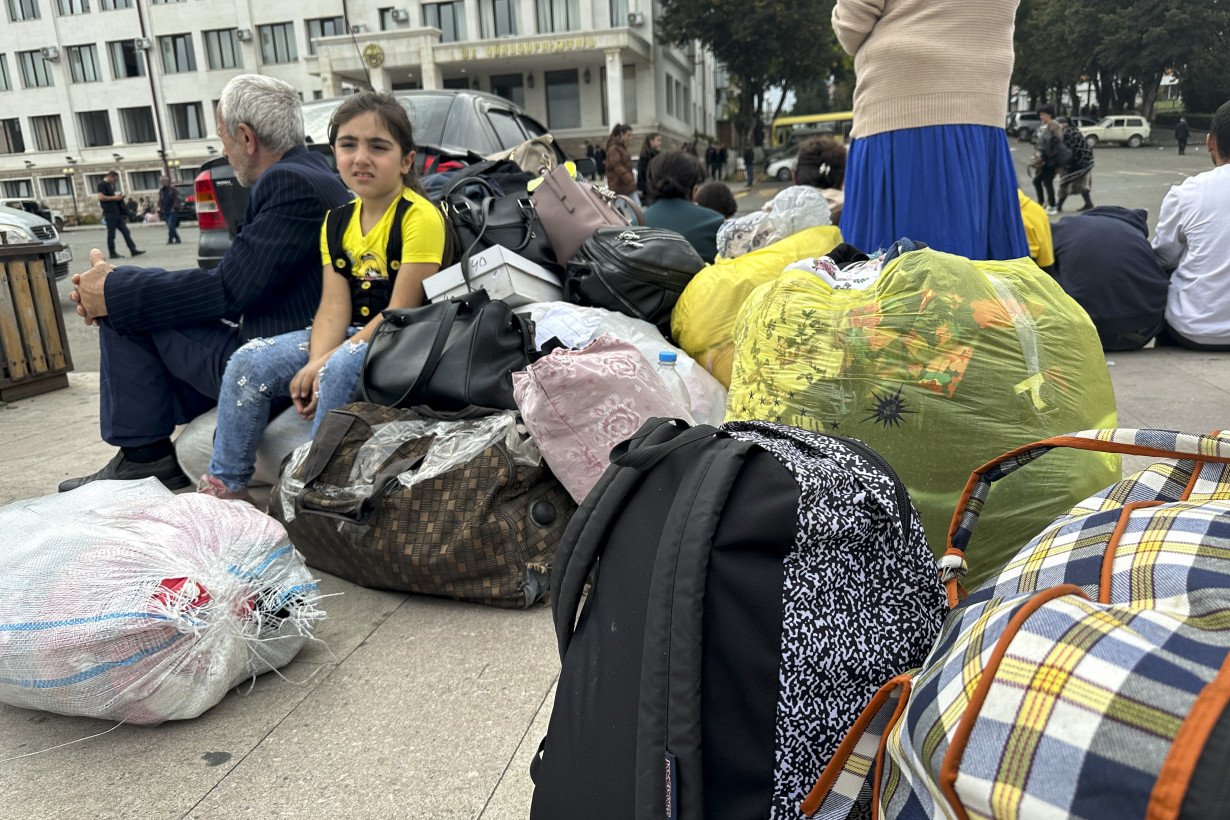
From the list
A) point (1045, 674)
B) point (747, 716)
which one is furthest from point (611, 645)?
point (1045, 674)

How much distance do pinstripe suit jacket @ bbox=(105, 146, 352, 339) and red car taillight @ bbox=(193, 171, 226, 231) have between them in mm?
2853

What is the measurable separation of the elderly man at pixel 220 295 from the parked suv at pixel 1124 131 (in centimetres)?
3914

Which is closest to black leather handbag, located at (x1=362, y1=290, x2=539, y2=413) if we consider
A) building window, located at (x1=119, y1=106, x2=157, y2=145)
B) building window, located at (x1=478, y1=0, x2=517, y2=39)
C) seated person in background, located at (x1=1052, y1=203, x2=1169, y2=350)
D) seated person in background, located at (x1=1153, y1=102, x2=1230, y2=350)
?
seated person in background, located at (x1=1052, y1=203, x2=1169, y2=350)

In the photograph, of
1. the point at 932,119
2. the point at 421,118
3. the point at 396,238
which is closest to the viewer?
the point at 932,119

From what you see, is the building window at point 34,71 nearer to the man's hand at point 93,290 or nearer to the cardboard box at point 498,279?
the man's hand at point 93,290

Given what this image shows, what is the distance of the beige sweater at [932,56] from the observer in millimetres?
2871

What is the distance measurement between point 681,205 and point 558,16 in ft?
119

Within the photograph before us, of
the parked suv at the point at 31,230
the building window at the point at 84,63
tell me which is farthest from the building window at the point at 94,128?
the parked suv at the point at 31,230

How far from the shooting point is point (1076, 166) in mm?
14844

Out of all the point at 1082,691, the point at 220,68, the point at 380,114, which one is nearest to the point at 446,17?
the point at 220,68

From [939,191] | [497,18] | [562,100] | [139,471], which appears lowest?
[139,471]

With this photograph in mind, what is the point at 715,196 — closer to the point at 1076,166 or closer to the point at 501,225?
the point at 501,225

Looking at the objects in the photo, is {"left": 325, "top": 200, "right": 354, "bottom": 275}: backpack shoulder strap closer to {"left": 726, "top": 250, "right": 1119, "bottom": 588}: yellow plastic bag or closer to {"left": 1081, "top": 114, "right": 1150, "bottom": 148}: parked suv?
{"left": 726, "top": 250, "right": 1119, "bottom": 588}: yellow plastic bag

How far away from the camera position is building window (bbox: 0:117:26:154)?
4256 cm
